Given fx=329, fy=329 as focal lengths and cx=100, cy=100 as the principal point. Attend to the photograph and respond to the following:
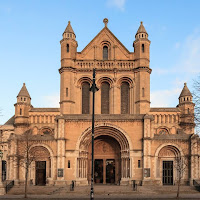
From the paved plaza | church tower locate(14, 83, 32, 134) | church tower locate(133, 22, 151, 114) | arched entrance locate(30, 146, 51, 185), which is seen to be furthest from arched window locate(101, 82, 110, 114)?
the paved plaza

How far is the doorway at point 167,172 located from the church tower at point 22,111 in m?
23.2

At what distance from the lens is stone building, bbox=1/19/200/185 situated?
39.3 meters

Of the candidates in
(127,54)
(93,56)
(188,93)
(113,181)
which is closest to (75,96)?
(93,56)

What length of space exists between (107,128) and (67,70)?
1301 centimetres

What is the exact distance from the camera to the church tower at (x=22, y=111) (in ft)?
171

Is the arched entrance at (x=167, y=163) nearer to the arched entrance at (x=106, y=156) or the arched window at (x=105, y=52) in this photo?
the arched entrance at (x=106, y=156)

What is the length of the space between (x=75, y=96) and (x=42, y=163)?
12407 millimetres

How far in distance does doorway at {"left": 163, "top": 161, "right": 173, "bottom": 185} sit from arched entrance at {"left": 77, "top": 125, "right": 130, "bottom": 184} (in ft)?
14.8

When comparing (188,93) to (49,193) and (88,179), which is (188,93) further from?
(49,193)

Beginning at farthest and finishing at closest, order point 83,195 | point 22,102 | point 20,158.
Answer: point 22,102 → point 20,158 → point 83,195

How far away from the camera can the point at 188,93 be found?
176 ft

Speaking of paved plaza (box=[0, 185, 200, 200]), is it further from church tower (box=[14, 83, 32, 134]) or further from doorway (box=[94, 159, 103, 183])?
church tower (box=[14, 83, 32, 134])

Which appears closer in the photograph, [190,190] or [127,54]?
[190,190]

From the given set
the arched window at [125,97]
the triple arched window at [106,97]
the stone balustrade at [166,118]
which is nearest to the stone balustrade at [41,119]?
the triple arched window at [106,97]
